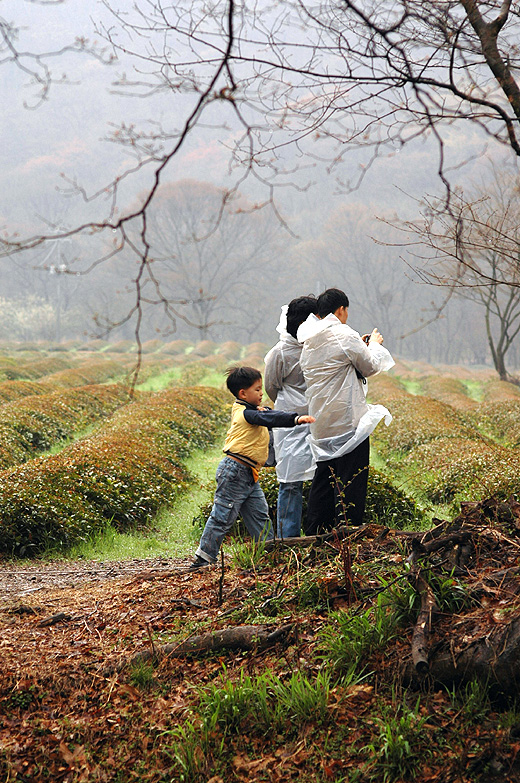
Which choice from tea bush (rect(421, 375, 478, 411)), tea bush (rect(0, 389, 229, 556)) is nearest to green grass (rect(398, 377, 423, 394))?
tea bush (rect(421, 375, 478, 411))

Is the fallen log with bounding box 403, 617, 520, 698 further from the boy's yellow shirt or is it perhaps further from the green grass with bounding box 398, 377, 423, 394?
the green grass with bounding box 398, 377, 423, 394

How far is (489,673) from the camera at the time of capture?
7.77ft

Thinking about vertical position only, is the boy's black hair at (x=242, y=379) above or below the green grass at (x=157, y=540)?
above

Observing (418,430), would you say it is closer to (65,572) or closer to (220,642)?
(65,572)

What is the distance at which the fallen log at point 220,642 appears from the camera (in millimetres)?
2948

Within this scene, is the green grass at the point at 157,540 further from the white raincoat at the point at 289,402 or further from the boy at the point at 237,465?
the white raincoat at the point at 289,402

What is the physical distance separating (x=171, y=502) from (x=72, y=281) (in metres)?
64.0

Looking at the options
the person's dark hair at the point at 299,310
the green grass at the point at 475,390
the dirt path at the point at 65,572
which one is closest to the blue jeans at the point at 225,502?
the dirt path at the point at 65,572

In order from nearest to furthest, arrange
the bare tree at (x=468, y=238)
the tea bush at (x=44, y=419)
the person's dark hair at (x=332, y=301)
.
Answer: the bare tree at (x=468, y=238)
the person's dark hair at (x=332, y=301)
the tea bush at (x=44, y=419)

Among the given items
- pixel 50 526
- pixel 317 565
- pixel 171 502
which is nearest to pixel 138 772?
pixel 317 565

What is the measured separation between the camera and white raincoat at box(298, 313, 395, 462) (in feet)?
13.2

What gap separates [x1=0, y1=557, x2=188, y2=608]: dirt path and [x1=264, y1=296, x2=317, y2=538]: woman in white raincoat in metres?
1.01

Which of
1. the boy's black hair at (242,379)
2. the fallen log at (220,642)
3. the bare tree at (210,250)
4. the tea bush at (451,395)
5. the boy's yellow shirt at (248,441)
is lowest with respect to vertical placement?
the tea bush at (451,395)

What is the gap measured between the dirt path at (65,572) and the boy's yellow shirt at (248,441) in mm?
1112
